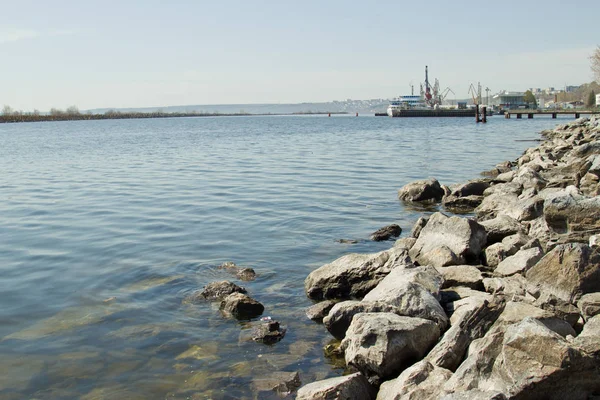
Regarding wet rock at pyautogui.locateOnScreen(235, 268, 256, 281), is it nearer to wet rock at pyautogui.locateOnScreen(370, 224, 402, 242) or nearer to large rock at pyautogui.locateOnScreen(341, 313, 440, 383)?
wet rock at pyautogui.locateOnScreen(370, 224, 402, 242)

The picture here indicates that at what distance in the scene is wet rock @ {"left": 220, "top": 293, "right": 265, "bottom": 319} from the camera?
29.2 ft

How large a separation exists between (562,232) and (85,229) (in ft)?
38.1

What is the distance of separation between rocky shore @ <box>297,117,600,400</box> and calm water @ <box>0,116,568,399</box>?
916mm

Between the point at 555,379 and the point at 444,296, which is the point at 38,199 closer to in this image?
the point at 444,296

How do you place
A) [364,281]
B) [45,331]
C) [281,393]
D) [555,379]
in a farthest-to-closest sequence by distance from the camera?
[364,281], [45,331], [281,393], [555,379]

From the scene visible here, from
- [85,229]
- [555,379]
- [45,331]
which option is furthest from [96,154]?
[555,379]

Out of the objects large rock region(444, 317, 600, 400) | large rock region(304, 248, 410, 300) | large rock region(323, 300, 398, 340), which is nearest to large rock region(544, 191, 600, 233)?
large rock region(304, 248, 410, 300)

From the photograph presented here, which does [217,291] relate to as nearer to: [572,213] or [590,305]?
[590,305]

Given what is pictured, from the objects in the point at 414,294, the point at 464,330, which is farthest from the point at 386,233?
the point at 464,330

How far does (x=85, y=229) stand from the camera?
50.9 ft

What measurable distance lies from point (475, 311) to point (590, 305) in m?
1.44

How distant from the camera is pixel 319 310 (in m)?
8.84

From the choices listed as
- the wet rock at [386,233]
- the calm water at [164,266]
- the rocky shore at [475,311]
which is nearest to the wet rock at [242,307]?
the calm water at [164,266]

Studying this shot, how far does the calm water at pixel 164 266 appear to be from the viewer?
7281 millimetres
